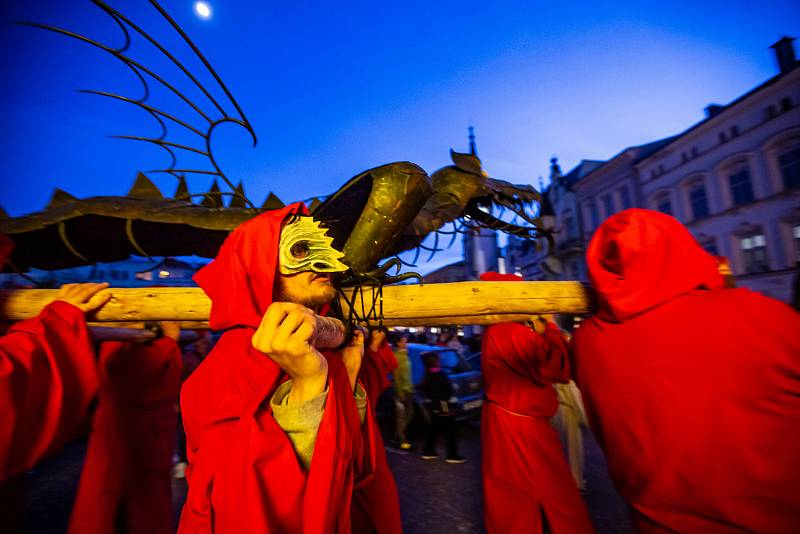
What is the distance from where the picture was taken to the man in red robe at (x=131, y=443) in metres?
2.70

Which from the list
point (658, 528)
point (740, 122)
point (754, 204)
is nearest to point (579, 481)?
point (658, 528)

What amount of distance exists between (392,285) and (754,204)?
21517 mm

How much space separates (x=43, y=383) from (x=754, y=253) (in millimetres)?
23163

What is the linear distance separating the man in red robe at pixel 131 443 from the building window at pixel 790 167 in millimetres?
22179

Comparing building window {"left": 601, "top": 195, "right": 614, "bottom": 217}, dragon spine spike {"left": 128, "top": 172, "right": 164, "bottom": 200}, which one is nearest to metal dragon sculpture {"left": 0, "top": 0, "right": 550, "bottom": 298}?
dragon spine spike {"left": 128, "top": 172, "right": 164, "bottom": 200}

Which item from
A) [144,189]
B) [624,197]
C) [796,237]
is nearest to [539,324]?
[144,189]

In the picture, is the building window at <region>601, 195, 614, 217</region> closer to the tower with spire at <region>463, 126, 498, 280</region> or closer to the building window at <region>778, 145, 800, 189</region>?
the building window at <region>778, 145, 800, 189</region>

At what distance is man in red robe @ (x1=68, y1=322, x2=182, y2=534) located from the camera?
2.70 m

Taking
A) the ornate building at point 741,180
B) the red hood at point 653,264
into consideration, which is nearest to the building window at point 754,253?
the ornate building at point 741,180

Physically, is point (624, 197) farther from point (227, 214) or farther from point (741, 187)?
point (227, 214)

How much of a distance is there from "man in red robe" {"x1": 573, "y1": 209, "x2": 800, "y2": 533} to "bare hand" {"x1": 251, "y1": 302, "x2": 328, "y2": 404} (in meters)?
1.62

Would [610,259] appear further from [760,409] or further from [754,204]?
[754,204]

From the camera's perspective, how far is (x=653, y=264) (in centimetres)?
186

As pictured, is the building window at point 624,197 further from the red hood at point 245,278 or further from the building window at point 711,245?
the red hood at point 245,278
